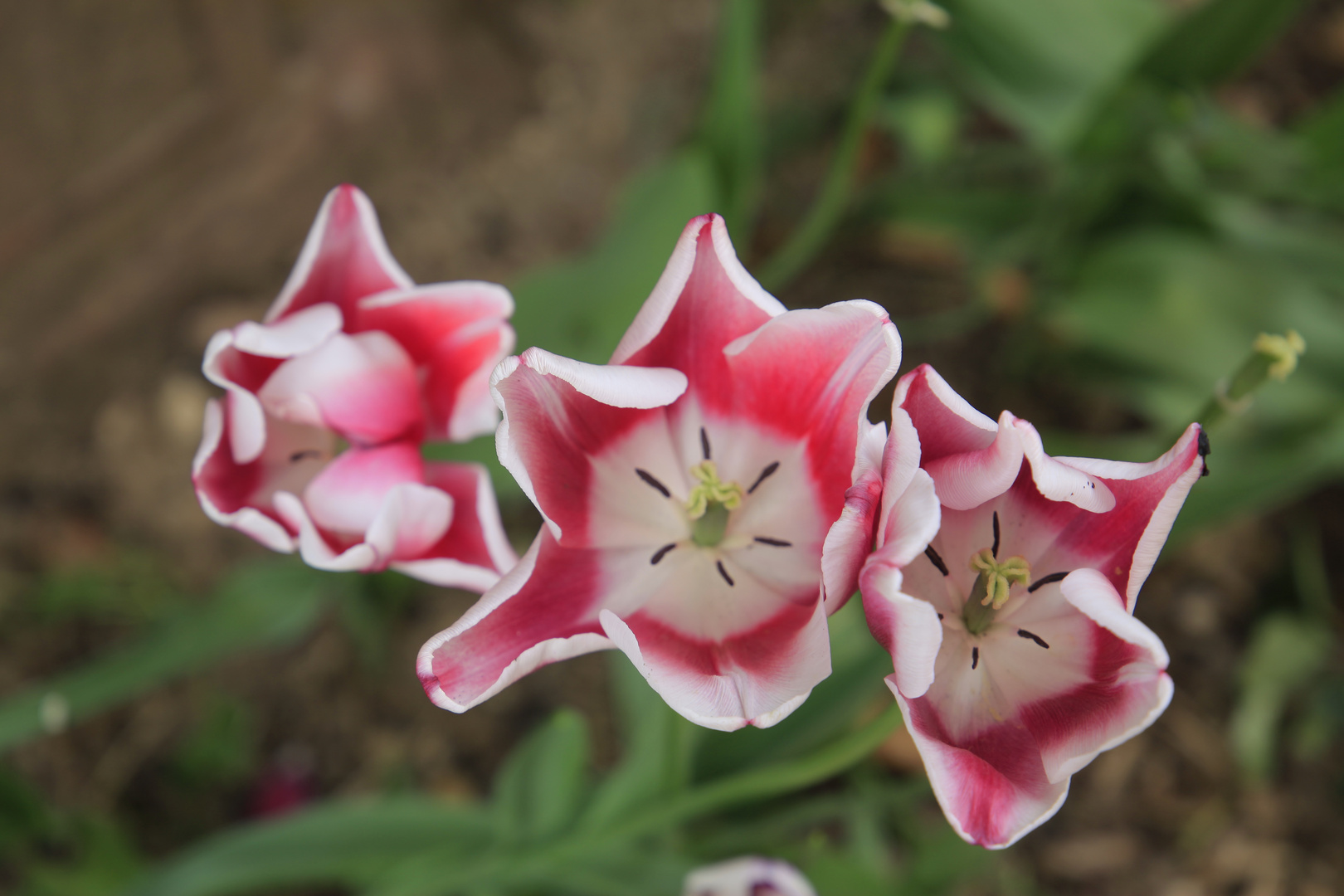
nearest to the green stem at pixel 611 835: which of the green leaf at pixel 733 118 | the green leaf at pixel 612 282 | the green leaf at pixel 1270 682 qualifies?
the green leaf at pixel 612 282

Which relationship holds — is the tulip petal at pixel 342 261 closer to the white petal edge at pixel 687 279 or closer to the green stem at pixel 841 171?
the white petal edge at pixel 687 279

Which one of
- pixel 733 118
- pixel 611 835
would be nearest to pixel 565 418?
pixel 611 835

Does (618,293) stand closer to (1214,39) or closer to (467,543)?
(467,543)

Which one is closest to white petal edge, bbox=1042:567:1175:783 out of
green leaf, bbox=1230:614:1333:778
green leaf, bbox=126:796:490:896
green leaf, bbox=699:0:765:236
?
green leaf, bbox=126:796:490:896

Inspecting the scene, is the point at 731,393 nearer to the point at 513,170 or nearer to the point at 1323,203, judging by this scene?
the point at 1323,203

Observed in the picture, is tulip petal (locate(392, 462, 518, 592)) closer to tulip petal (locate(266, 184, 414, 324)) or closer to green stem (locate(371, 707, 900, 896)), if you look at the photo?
tulip petal (locate(266, 184, 414, 324))

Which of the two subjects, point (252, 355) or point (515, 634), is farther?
point (252, 355)

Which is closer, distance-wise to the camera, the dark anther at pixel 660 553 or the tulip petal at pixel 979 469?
the tulip petal at pixel 979 469
